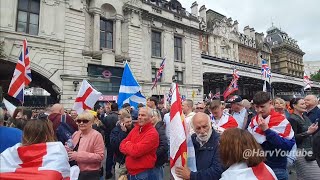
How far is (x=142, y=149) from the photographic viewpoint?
3707 mm

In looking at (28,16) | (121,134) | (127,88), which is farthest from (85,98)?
(28,16)

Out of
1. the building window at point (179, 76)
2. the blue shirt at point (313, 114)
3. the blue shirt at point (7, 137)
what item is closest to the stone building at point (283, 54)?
the building window at point (179, 76)

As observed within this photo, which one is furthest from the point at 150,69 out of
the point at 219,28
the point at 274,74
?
the point at 219,28

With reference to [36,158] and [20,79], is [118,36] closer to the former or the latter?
[20,79]

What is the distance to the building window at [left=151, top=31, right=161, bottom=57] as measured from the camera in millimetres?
24094

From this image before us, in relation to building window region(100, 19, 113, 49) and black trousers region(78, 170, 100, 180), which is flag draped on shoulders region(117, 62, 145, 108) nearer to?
black trousers region(78, 170, 100, 180)

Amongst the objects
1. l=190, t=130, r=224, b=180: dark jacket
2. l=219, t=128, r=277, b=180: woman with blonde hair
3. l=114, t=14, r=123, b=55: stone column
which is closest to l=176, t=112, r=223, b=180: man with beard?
l=190, t=130, r=224, b=180: dark jacket

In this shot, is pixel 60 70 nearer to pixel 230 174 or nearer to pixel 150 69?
pixel 150 69

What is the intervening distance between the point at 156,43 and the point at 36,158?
73.4 feet

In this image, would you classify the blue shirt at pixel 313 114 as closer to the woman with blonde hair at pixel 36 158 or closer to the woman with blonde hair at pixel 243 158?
the woman with blonde hair at pixel 243 158

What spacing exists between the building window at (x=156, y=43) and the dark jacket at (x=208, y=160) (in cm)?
2133

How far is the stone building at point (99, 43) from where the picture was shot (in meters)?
16.8

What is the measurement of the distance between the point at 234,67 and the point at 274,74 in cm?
1223

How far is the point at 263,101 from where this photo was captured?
3.30 metres
